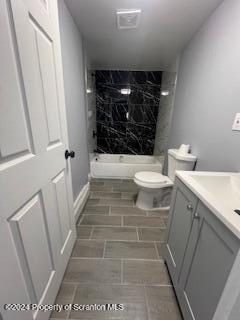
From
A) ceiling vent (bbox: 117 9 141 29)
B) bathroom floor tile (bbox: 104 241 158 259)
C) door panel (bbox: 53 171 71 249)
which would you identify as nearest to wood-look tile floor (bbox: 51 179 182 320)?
bathroom floor tile (bbox: 104 241 158 259)

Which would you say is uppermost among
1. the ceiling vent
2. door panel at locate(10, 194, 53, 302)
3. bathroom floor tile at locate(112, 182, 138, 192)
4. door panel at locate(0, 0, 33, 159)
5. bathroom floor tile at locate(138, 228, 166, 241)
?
the ceiling vent

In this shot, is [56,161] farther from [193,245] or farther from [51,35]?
[193,245]

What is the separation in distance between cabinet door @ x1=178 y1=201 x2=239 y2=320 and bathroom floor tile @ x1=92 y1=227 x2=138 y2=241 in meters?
0.76

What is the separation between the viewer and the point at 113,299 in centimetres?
111

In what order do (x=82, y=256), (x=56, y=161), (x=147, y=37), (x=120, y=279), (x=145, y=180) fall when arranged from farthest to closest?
(x=145, y=180) → (x=147, y=37) → (x=82, y=256) → (x=120, y=279) → (x=56, y=161)

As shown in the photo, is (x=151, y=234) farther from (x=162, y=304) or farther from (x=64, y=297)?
(x=64, y=297)

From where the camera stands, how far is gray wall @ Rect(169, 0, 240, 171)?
118cm

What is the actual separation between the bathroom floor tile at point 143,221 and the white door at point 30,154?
942 millimetres

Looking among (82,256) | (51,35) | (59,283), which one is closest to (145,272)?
(82,256)

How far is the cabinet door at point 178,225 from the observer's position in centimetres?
→ 95

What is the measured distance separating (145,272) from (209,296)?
71cm

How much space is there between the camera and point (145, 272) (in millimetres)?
1310

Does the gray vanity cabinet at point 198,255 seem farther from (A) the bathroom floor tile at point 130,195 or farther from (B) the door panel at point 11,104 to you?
(A) the bathroom floor tile at point 130,195

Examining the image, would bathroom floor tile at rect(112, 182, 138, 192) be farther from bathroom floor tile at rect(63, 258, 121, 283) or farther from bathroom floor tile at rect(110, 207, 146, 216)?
bathroom floor tile at rect(63, 258, 121, 283)
